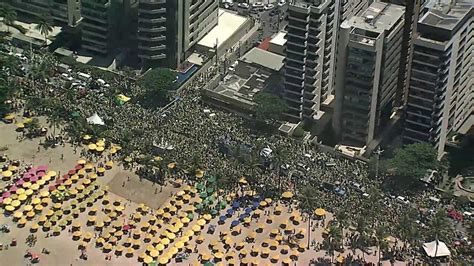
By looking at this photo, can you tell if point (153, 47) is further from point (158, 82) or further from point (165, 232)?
point (165, 232)

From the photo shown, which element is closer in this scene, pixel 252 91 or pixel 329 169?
pixel 329 169

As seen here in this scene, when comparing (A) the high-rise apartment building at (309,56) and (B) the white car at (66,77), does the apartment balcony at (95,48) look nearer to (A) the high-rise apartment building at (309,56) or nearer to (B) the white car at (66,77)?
(B) the white car at (66,77)

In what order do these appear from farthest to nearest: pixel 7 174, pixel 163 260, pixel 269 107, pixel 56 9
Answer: pixel 56 9 → pixel 269 107 → pixel 7 174 → pixel 163 260

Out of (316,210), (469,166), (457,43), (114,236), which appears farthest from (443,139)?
(114,236)

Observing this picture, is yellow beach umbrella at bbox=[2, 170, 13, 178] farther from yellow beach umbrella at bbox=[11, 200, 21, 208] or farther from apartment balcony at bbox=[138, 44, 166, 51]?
apartment balcony at bbox=[138, 44, 166, 51]

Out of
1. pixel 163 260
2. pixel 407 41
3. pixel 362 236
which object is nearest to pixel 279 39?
pixel 407 41

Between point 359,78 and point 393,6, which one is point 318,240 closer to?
point 359,78
